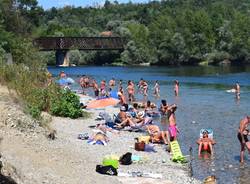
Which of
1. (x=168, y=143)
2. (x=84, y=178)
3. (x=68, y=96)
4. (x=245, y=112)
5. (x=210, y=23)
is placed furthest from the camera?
(x=210, y=23)

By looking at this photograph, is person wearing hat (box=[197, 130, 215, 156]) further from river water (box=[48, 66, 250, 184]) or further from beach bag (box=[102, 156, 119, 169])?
beach bag (box=[102, 156, 119, 169])

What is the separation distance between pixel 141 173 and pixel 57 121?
1022 cm

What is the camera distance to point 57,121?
25.2 metres

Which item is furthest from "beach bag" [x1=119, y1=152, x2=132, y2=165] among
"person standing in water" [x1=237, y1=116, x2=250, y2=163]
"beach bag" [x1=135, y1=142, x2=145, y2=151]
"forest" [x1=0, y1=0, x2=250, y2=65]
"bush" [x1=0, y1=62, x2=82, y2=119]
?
"forest" [x1=0, y1=0, x2=250, y2=65]

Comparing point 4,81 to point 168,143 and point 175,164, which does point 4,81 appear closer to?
point 168,143

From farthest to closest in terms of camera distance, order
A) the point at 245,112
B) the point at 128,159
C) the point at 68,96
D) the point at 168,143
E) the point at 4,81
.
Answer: the point at 245,112
the point at 68,96
the point at 4,81
the point at 168,143
the point at 128,159

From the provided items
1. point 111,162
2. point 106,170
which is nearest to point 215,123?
point 111,162

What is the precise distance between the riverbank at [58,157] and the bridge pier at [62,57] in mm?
105719

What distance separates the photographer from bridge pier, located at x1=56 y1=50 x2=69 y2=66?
127725 mm

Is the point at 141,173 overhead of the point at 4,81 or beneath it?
beneath

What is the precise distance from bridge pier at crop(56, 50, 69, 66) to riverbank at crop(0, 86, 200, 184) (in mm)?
105719

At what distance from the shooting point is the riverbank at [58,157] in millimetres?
12956

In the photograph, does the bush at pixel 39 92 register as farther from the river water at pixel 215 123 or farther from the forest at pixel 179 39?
the forest at pixel 179 39

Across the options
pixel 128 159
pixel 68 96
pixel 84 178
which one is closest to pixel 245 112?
pixel 68 96
